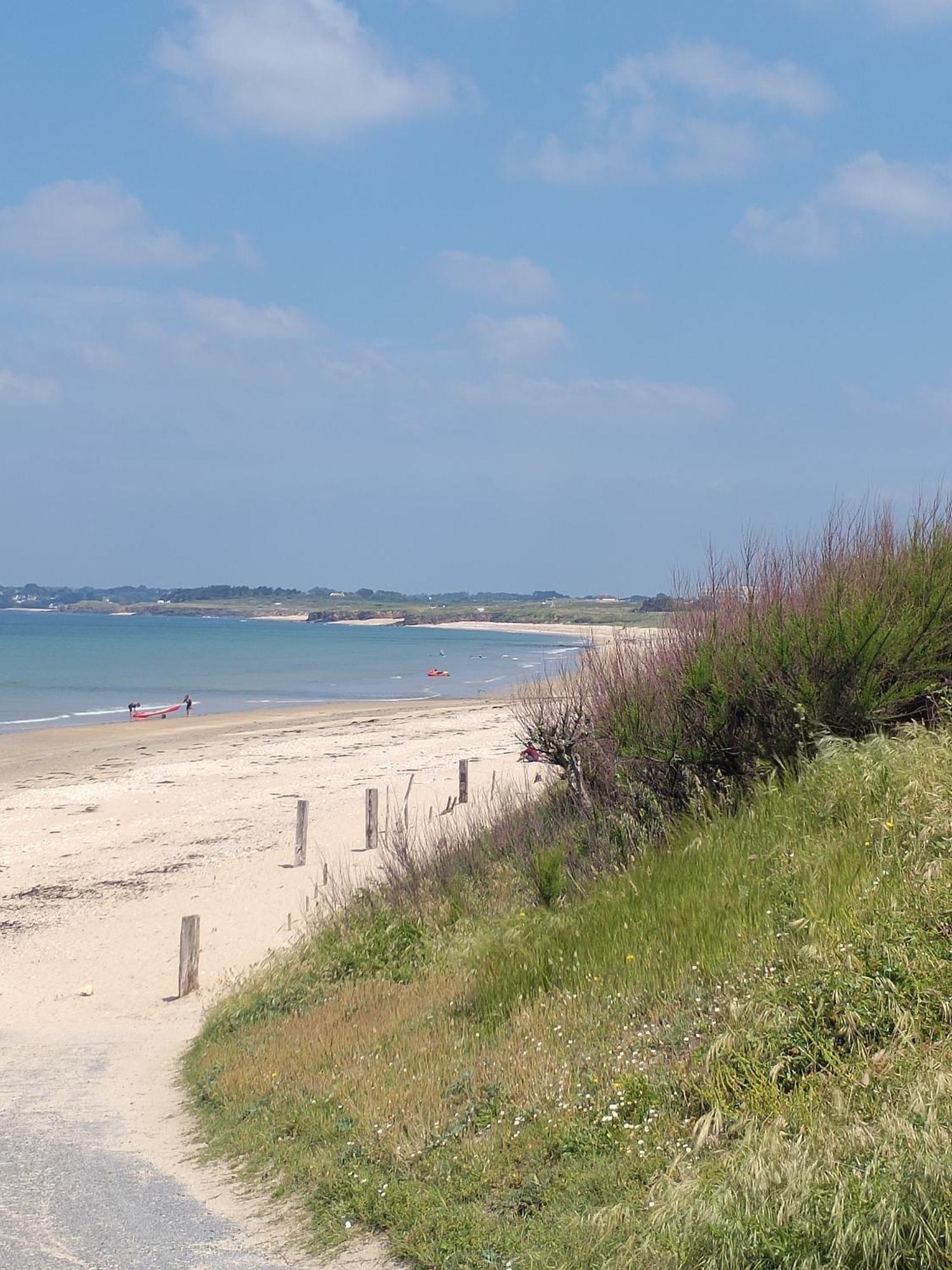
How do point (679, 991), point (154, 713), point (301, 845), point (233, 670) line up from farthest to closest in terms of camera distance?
point (233, 670)
point (154, 713)
point (301, 845)
point (679, 991)

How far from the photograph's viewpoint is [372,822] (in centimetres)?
2088

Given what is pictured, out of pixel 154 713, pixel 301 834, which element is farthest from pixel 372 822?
pixel 154 713

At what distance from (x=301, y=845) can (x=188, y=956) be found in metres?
6.50

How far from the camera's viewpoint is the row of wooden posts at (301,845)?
13.7 metres

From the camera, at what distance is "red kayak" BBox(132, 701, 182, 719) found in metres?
53.5

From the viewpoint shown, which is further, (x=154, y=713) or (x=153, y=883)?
(x=154, y=713)

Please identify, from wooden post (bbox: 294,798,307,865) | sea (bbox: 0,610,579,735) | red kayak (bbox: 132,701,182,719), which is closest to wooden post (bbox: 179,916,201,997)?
sea (bbox: 0,610,579,735)

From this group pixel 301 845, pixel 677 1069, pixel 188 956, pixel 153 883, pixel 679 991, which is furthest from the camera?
pixel 153 883

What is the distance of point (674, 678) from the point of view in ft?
34.8

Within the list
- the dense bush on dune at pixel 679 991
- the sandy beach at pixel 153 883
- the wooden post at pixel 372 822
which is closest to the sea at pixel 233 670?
the dense bush on dune at pixel 679 991

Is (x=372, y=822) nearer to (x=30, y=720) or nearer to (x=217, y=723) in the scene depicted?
(x=217, y=723)

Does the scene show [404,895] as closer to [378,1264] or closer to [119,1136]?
[119,1136]

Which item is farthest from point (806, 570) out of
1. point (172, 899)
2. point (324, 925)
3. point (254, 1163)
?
point (172, 899)

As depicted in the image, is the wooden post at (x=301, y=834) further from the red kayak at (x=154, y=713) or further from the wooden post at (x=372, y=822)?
the red kayak at (x=154, y=713)
